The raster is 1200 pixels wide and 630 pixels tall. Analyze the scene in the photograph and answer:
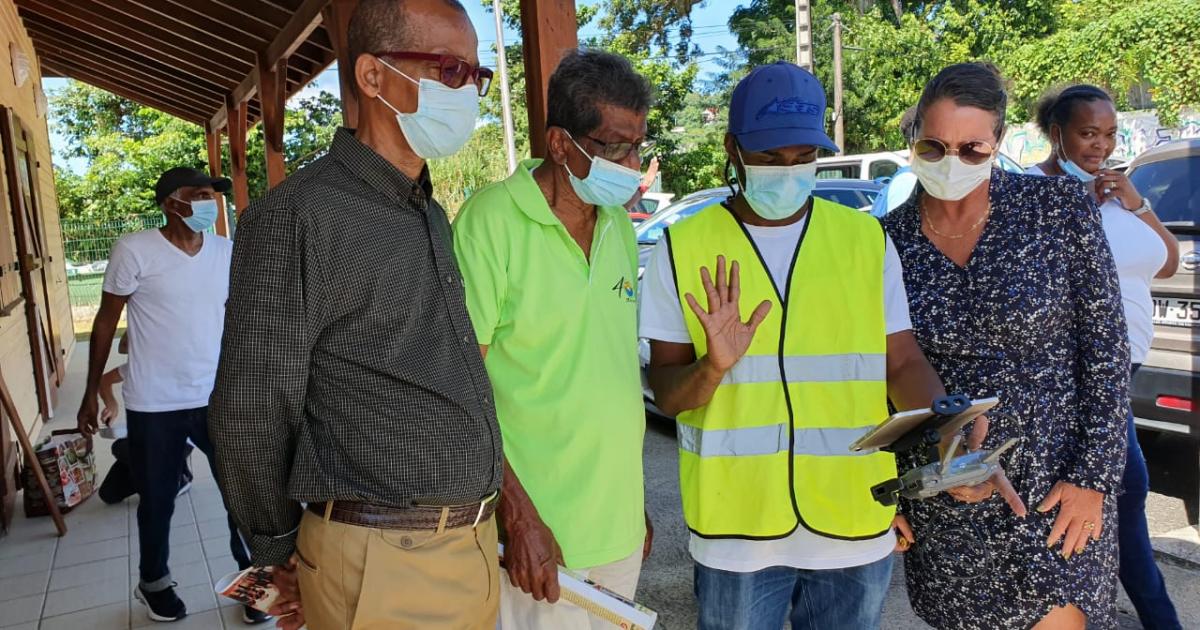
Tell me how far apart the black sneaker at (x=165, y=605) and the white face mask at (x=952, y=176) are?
3576mm

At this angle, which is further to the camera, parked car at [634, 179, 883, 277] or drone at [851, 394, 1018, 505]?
parked car at [634, 179, 883, 277]

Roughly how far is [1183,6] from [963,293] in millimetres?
22955

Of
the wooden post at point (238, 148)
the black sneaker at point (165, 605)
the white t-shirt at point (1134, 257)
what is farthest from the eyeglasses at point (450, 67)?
the wooden post at point (238, 148)

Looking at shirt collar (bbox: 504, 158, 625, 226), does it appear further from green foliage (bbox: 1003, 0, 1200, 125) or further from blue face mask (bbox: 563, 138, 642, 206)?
green foliage (bbox: 1003, 0, 1200, 125)

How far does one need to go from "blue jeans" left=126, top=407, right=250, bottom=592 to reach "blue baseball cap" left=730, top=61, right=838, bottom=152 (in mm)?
2773

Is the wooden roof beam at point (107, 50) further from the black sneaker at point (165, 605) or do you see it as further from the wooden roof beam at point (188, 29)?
the black sneaker at point (165, 605)

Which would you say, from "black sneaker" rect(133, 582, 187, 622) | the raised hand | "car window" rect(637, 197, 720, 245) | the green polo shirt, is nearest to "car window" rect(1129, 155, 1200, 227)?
the raised hand

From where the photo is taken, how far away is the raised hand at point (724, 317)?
173 centimetres

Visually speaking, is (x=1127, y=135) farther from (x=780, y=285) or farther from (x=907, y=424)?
(x=907, y=424)

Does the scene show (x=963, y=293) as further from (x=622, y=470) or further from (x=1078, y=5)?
(x=1078, y=5)

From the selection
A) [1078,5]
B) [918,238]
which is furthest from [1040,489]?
[1078,5]

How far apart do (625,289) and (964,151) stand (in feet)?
2.92

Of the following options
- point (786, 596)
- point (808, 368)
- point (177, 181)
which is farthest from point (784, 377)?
point (177, 181)

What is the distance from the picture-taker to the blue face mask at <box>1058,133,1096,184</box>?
2.90m
